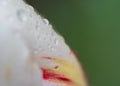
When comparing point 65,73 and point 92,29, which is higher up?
point 92,29

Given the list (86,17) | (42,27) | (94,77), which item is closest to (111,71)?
(94,77)

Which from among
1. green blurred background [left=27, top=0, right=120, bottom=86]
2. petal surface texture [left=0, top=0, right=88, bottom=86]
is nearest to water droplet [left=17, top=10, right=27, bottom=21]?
petal surface texture [left=0, top=0, right=88, bottom=86]

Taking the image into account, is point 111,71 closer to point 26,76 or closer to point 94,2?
point 94,2

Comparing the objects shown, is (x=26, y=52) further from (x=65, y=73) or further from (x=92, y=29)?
(x=92, y=29)

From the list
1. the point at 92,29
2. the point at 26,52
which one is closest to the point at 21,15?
the point at 26,52

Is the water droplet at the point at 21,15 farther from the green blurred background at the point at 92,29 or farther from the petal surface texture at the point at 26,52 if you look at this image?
the green blurred background at the point at 92,29

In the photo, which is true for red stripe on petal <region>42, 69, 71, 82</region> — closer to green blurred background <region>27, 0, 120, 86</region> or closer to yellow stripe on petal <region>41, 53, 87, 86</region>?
yellow stripe on petal <region>41, 53, 87, 86</region>

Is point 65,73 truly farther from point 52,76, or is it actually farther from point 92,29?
point 92,29

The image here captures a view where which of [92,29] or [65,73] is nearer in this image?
[65,73]
